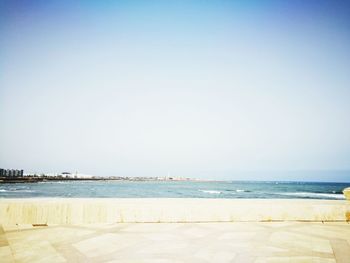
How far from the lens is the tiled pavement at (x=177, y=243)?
3.87 metres

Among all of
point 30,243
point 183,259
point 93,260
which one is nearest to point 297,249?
point 183,259

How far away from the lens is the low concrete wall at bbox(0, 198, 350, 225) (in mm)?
6062

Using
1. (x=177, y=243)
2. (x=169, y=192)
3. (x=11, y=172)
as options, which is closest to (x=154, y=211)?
(x=177, y=243)

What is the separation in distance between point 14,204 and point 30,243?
1880 millimetres

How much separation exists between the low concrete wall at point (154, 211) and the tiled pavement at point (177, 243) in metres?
0.26

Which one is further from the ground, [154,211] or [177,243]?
[154,211]

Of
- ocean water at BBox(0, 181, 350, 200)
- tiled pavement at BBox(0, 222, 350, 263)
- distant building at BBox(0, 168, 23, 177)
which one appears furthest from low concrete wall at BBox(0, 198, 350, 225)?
distant building at BBox(0, 168, 23, 177)

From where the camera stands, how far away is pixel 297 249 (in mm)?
4352

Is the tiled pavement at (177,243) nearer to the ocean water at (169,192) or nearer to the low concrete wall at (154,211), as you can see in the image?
the low concrete wall at (154,211)

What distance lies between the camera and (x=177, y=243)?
4617 mm

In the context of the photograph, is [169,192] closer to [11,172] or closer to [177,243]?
[177,243]

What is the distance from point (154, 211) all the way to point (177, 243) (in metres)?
1.91

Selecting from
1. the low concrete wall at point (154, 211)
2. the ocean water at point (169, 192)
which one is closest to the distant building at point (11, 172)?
the ocean water at point (169, 192)

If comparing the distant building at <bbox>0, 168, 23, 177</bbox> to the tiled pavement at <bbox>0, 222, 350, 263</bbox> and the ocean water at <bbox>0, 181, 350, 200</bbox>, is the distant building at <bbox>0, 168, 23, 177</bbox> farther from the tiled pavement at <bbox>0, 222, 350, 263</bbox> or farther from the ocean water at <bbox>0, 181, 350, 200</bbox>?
the tiled pavement at <bbox>0, 222, 350, 263</bbox>
